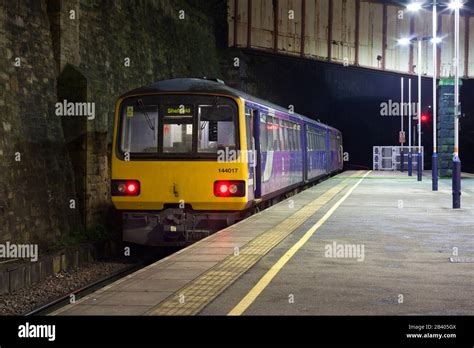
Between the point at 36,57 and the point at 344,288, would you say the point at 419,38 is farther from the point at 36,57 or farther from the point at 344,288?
the point at 344,288

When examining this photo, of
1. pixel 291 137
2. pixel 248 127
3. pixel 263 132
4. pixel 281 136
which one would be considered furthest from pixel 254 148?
pixel 291 137

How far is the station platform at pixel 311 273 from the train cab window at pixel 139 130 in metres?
2.44

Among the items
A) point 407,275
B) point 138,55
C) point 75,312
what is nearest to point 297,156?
point 138,55

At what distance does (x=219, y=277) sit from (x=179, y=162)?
5.38m

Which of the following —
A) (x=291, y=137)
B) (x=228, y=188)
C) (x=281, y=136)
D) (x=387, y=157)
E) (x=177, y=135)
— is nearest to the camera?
(x=228, y=188)

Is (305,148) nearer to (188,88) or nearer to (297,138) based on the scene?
(297,138)

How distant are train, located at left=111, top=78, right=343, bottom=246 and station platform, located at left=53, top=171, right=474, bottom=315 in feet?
2.70

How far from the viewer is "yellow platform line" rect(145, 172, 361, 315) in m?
6.78

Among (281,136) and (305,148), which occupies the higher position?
(281,136)

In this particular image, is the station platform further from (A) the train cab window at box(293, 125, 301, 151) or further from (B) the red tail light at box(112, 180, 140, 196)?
(A) the train cab window at box(293, 125, 301, 151)

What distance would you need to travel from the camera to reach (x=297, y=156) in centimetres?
2202

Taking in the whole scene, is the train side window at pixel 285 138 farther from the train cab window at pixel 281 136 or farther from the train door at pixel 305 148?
the train door at pixel 305 148

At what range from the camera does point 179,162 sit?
13.4m
